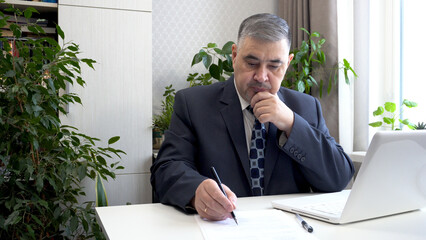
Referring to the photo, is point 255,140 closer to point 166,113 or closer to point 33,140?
point 33,140

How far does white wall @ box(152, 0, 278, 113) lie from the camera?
3.42 meters

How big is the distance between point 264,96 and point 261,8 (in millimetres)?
2488

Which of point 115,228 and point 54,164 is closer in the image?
point 115,228

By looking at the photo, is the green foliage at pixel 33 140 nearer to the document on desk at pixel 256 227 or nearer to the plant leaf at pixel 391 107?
the document on desk at pixel 256 227

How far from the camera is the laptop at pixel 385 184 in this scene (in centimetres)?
100

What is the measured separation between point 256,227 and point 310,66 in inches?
92.2

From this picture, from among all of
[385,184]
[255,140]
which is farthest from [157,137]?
[385,184]

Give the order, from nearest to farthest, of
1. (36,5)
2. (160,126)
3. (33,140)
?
(33,140) < (36,5) < (160,126)

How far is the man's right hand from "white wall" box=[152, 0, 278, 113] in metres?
2.29

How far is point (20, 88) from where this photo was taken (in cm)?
191

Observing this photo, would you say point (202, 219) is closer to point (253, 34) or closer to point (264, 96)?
point (264, 96)

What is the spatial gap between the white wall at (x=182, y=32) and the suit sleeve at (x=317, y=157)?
6.68 feet

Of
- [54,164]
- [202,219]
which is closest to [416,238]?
[202,219]

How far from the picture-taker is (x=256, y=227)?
3.42 ft
